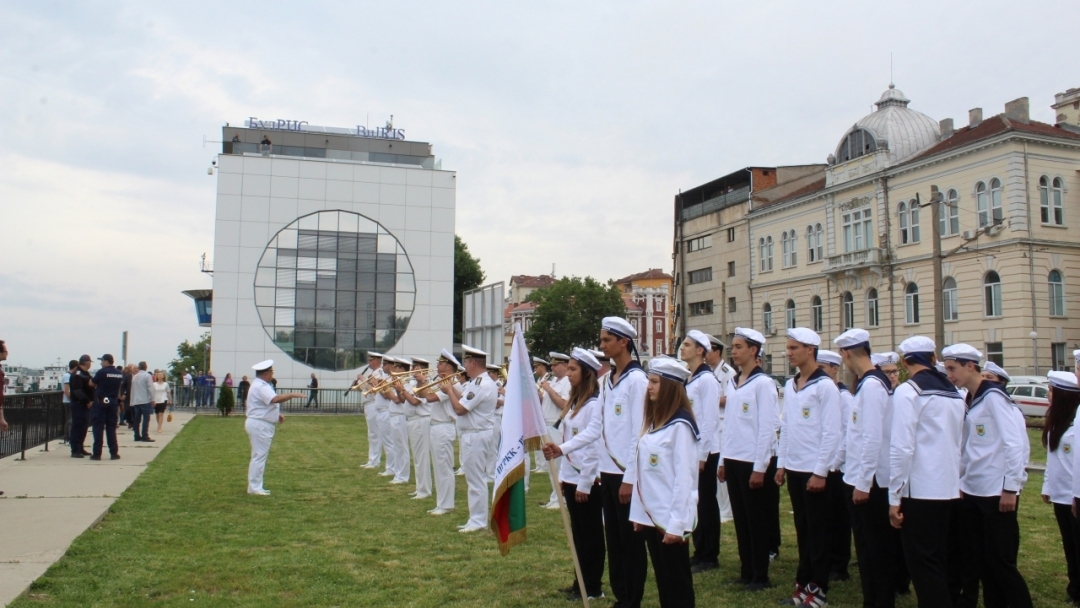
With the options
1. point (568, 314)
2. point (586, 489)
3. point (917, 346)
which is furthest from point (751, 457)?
point (568, 314)

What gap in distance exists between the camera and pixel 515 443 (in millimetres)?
7410


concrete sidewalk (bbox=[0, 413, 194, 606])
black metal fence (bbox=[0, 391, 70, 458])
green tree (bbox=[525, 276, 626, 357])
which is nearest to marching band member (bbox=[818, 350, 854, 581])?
concrete sidewalk (bbox=[0, 413, 194, 606])

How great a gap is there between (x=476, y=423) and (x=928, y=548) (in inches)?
257

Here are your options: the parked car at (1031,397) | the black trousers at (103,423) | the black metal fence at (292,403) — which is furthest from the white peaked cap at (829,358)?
the black metal fence at (292,403)

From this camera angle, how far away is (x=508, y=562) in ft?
29.3

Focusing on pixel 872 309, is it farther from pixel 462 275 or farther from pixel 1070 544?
pixel 1070 544

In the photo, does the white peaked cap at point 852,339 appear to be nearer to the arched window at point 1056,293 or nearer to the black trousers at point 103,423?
the black trousers at point 103,423

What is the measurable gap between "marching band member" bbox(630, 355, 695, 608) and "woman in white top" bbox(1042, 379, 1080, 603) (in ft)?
11.6

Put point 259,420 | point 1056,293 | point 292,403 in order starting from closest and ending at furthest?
point 259,420
point 1056,293
point 292,403

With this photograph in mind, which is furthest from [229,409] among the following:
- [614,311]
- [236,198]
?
[614,311]

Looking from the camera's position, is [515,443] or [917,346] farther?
[515,443]

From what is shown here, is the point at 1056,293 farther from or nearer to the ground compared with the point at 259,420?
farther from the ground

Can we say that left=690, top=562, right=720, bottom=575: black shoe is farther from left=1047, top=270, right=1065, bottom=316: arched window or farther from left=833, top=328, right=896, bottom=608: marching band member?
left=1047, top=270, right=1065, bottom=316: arched window

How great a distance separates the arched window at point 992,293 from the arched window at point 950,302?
1627mm
